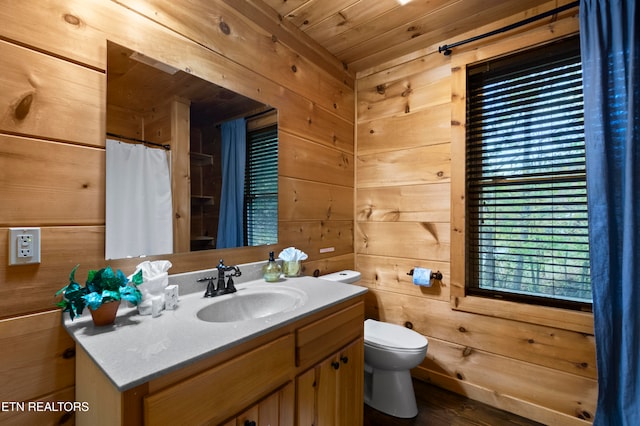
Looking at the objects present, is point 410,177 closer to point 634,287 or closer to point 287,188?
point 287,188

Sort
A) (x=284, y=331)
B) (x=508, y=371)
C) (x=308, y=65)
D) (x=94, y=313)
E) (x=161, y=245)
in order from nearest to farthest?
(x=94, y=313) → (x=284, y=331) → (x=161, y=245) → (x=508, y=371) → (x=308, y=65)

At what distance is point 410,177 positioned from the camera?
220 centimetres

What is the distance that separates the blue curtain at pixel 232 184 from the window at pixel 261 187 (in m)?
0.04

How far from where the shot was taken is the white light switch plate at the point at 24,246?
90 cm

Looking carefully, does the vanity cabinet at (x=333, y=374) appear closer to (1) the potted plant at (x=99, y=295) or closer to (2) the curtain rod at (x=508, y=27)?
(1) the potted plant at (x=99, y=295)

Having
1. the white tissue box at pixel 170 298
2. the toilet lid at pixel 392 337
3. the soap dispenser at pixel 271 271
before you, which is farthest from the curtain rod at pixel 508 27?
the white tissue box at pixel 170 298

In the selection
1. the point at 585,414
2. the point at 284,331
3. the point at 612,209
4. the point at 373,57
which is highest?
the point at 373,57

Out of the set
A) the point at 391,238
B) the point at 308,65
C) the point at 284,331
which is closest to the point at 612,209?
the point at 391,238

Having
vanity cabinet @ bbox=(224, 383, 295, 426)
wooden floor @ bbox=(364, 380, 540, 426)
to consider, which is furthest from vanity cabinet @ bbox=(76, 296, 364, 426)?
wooden floor @ bbox=(364, 380, 540, 426)

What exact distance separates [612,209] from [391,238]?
1250 millimetres

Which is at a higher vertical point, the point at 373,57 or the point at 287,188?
the point at 373,57

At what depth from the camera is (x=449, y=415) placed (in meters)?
1.77

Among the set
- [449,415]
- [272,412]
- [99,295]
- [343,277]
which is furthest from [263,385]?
[449,415]

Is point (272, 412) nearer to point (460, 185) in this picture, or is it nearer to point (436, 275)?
point (436, 275)
